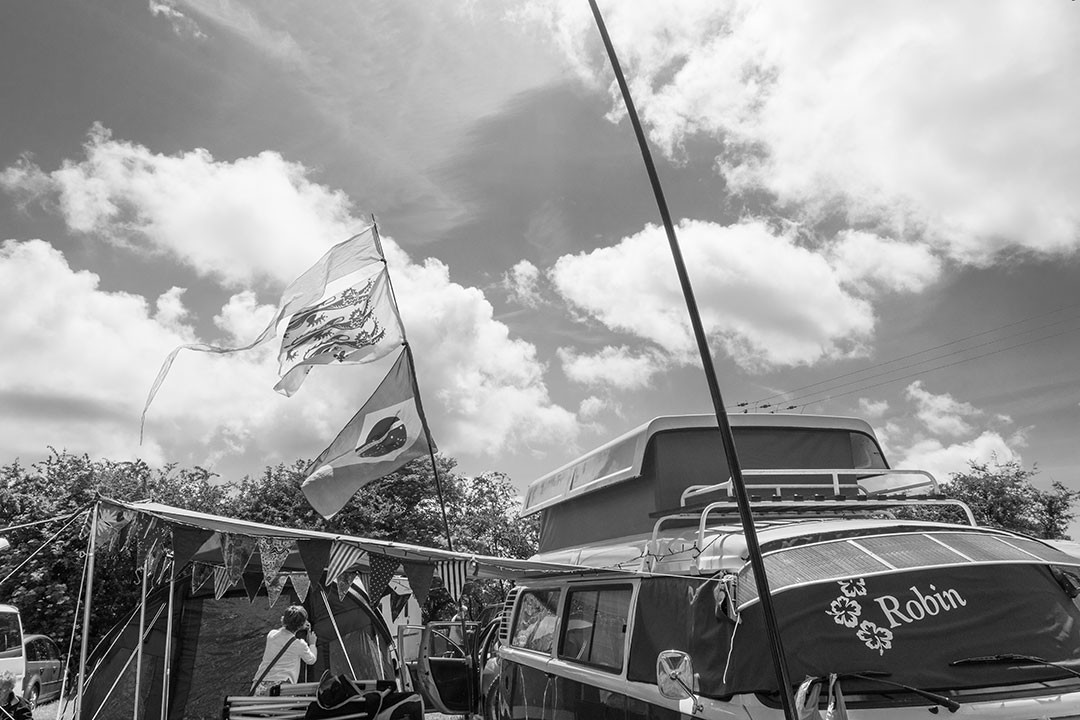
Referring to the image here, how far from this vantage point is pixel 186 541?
6.42m

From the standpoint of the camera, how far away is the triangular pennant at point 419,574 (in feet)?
18.6

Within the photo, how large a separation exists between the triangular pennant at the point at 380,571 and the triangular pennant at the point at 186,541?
1.59m

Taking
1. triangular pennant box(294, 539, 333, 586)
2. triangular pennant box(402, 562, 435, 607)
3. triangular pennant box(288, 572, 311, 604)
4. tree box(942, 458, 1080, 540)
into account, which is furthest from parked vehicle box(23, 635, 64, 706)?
tree box(942, 458, 1080, 540)

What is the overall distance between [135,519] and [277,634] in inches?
70.1

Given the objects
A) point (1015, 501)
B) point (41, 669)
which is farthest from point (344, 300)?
point (1015, 501)

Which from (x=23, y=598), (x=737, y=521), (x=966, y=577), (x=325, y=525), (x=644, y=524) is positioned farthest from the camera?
(x=325, y=525)

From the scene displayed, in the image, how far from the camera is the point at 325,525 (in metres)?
25.4

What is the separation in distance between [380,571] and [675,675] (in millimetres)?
2854

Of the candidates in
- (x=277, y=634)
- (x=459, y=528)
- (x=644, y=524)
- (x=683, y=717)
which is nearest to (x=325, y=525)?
(x=459, y=528)

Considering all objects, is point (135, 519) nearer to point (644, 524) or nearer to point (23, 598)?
point (644, 524)

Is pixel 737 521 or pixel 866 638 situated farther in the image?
pixel 737 521

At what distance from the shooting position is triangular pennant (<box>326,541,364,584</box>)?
5.75 m

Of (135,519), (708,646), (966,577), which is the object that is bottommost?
(708,646)

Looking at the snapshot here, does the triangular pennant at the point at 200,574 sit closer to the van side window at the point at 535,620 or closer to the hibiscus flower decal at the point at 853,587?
the van side window at the point at 535,620
